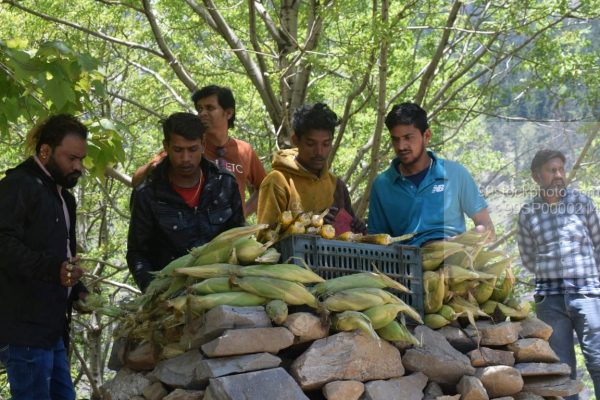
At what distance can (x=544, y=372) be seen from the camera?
14.3ft

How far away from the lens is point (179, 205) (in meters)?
4.64

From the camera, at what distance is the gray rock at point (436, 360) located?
13.3 ft

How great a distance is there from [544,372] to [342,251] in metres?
1.13

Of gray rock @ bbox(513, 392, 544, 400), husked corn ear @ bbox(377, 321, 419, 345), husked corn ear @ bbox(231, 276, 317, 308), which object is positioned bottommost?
gray rock @ bbox(513, 392, 544, 400)

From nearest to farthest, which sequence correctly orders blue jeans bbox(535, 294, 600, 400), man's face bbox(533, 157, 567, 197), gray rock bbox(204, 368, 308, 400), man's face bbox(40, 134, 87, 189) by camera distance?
gray rock bbox(204, 368, 308, 400)
man's face bbox(40, 134, 87, 189)
blue jeans bbox(535, 294, 600, 400)
man's face bbox(533, 157, 567, 197)

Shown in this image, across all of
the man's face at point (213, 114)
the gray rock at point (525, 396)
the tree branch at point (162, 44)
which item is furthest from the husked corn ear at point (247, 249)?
the tree branch at point (162, 44)

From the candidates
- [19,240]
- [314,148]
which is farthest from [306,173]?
[19,240]

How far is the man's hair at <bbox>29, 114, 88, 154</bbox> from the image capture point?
4719mm

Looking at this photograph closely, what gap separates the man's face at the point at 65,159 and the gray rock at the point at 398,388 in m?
1.85

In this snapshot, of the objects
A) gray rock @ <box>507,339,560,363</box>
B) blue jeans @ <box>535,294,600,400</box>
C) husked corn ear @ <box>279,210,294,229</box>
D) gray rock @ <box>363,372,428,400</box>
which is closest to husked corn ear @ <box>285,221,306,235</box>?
husked corn ear @ <box>279,210,294,229</box>

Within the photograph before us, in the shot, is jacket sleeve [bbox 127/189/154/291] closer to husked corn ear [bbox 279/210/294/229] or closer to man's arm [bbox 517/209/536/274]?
husked corn ear [bbox 279/210/294/229]

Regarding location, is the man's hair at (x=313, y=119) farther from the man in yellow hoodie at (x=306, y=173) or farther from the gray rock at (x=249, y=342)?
the gray rock at (x=249, y=342)

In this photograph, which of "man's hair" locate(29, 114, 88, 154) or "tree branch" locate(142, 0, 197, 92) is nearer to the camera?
"man's hair" locate(29, 114, 88, 154)

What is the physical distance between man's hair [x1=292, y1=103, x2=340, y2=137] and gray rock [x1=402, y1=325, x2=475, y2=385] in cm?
134
